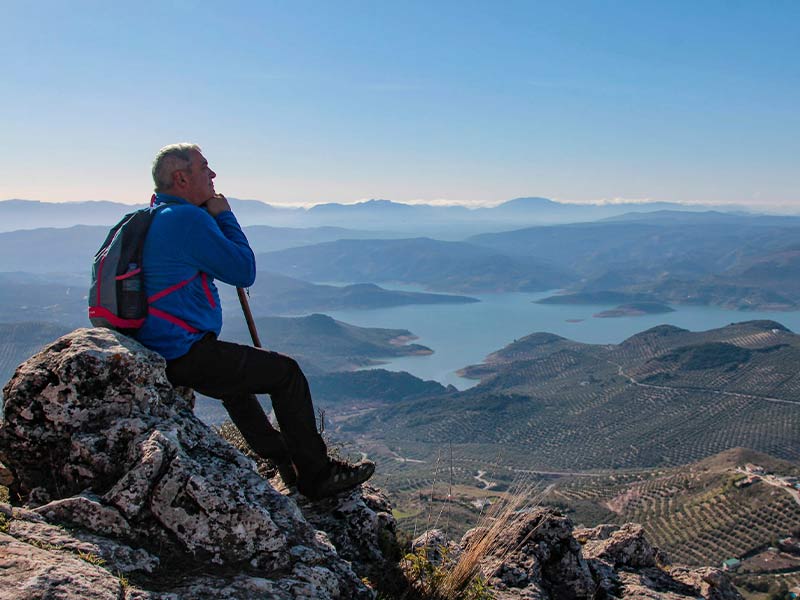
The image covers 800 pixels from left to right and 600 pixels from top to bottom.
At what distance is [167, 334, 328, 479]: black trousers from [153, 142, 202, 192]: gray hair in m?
1.00

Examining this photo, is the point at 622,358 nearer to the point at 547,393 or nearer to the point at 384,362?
the point at 547,393

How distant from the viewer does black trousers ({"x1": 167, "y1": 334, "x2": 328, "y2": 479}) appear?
3652 millimetres

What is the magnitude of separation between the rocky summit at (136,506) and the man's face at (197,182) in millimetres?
977

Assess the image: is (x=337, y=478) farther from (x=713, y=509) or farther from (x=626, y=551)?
(x=713, y=509)

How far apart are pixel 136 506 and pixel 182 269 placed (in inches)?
52.4

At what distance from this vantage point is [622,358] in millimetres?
119000

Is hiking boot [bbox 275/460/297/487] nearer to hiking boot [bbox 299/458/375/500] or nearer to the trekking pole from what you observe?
hiking boot [bbox 299/458/375/500]

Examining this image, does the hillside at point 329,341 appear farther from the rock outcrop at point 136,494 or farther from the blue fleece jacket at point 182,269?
the rock outcrop at point 136,494

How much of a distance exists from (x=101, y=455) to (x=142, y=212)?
1.42 metres

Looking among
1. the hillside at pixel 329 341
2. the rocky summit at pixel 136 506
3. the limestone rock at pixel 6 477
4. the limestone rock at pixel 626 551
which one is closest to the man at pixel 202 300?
the rocky summit at pixel 136 506

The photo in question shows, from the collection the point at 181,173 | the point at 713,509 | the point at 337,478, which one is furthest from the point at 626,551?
the point at 713,509

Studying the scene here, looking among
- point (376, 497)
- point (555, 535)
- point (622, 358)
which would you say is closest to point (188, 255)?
point (376, 497)

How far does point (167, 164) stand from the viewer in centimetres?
383

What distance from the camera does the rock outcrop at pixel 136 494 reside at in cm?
262
